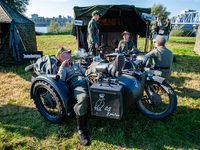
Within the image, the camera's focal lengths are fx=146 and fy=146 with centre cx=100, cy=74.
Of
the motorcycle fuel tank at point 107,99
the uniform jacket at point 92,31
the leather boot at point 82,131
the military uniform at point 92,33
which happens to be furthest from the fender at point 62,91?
the uniform jacket at point 92,31

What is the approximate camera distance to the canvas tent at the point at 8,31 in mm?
6527

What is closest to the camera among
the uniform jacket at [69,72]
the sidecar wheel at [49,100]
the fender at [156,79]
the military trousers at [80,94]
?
the military trousers at [80,94]

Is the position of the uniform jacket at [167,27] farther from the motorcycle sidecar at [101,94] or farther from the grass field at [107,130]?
the motorcycle sidecar at [101,94]

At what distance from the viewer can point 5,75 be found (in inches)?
228

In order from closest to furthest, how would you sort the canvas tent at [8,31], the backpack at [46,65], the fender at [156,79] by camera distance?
the fender at [156,79]
the backpack at [46,65]
the canvas tent at [8,31]

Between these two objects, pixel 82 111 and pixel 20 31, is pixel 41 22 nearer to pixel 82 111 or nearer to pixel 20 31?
pixel 20 31

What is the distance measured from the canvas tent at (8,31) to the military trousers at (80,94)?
213 inches

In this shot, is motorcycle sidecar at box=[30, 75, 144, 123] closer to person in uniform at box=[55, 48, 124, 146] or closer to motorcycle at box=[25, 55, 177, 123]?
motorcycle at box=[25, 55, 177, 123]

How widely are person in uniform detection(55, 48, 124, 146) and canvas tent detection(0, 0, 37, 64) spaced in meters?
5.08

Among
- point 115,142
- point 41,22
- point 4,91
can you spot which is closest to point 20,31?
point 4,91

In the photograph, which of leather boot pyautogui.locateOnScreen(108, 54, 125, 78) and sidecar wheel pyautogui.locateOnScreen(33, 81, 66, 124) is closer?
leather boot pyautogui.locateOnScreen(108, 54, 125, 78)

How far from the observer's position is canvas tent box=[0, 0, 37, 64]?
21.4 ft

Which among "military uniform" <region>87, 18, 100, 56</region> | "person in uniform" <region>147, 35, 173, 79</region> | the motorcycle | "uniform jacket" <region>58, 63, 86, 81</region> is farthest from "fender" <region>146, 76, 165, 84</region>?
"military uniform" <region>87, 18, 100, 56</region>

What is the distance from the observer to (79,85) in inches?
107
